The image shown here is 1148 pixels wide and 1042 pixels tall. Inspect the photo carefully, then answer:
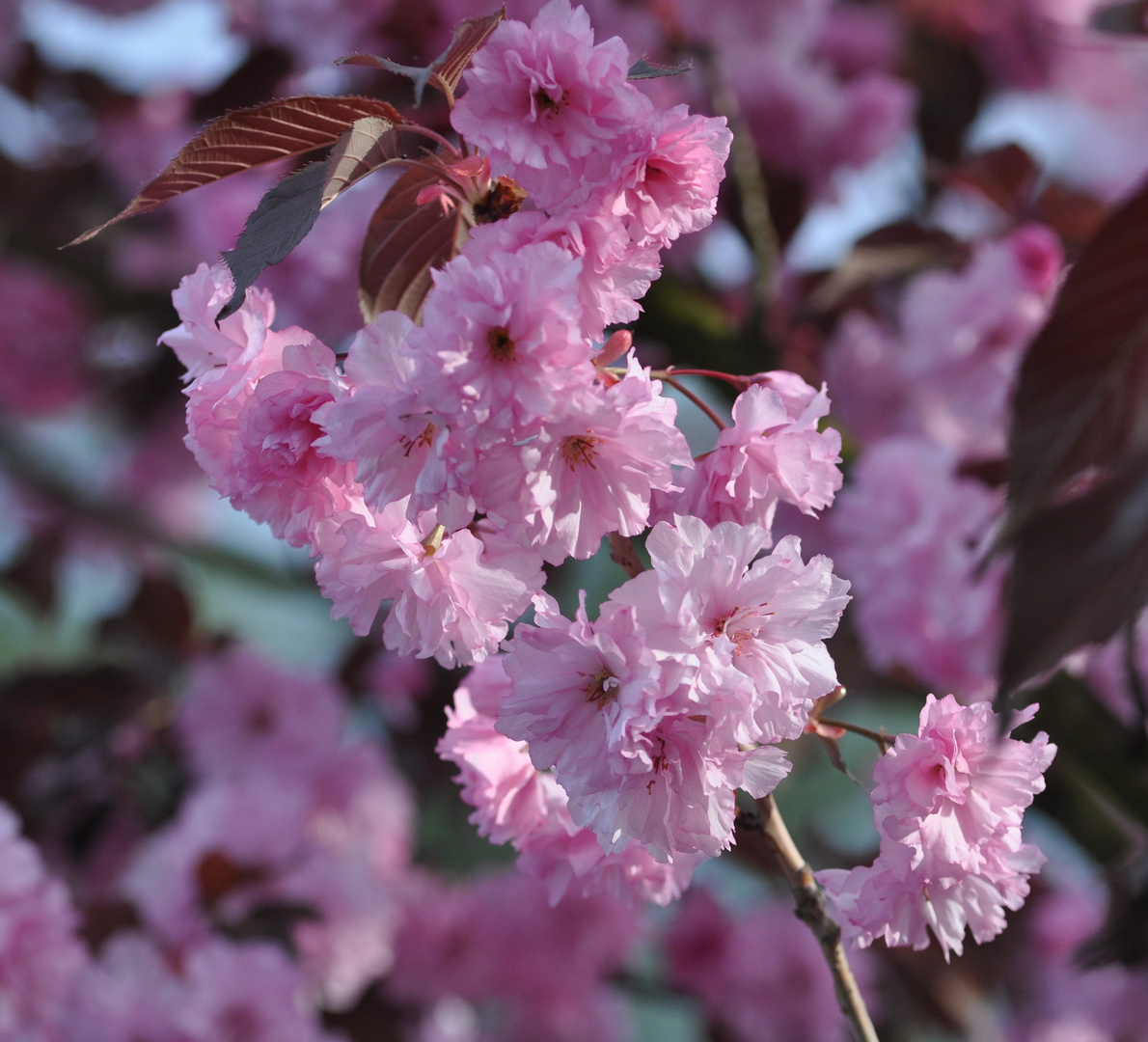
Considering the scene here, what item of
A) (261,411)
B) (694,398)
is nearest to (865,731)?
(694,398)

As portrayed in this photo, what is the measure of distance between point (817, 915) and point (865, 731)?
0.07 meters

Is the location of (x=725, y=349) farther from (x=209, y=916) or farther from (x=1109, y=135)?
(x=1109, y=135)

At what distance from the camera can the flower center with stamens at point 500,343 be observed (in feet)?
1.02

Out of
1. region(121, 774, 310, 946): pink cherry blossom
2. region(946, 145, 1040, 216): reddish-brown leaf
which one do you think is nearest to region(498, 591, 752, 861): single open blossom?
region(121, 774, 310, 946): pink cherry blossom

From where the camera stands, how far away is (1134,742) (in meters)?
0.68

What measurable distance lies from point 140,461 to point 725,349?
1.37 m

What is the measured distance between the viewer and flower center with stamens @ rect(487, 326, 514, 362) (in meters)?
0.31

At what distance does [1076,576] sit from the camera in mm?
287

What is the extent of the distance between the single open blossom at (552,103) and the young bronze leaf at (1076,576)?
20cm

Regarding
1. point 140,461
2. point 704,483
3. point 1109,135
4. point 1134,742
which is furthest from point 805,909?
point 1109,135

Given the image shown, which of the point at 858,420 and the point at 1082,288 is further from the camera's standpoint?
the point at 858,420

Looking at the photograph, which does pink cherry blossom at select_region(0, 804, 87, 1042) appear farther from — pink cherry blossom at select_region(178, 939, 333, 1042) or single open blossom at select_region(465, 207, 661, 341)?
single open blossom at select_region(465, 207, 661, 341)

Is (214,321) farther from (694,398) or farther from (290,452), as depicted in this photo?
(694,398)

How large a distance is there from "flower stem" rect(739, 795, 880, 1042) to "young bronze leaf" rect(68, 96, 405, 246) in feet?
1.01
